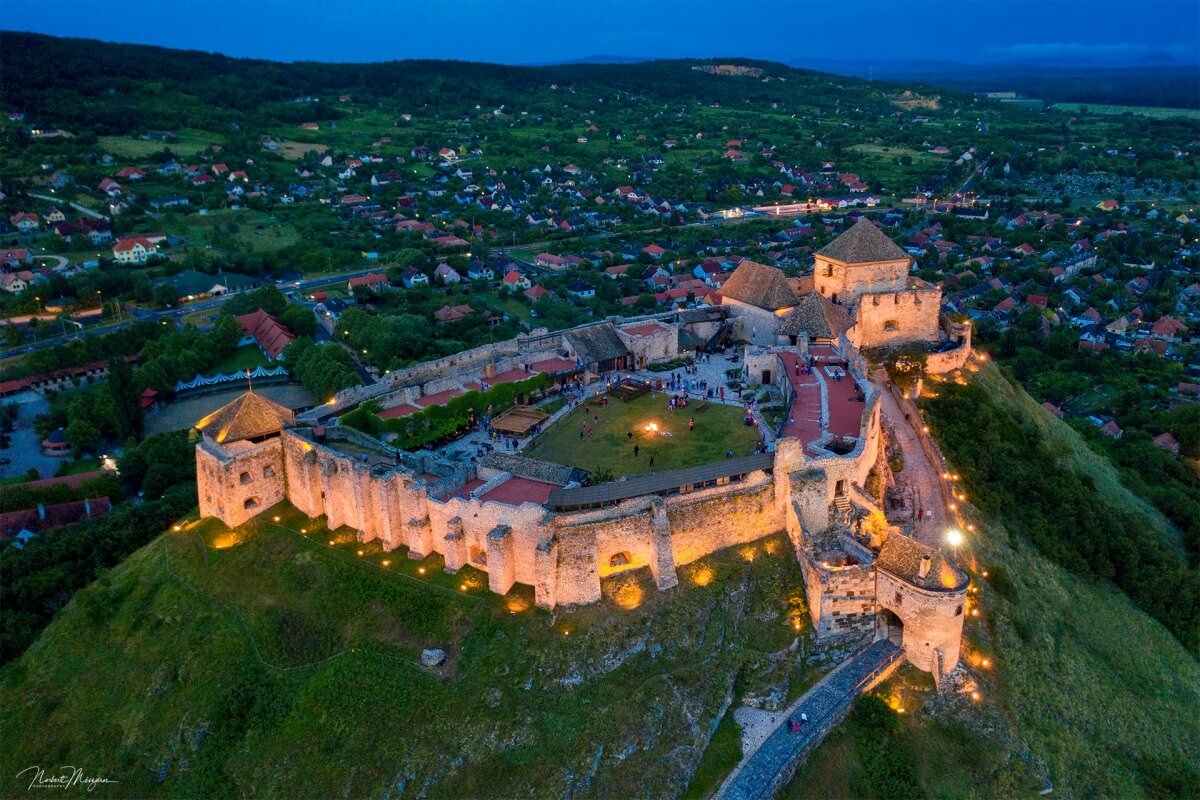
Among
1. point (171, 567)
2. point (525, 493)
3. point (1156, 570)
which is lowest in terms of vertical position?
point (1156, 570)

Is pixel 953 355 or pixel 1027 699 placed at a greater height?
pixel 953 355

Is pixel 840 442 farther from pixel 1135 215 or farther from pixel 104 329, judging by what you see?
pixel 1135 215

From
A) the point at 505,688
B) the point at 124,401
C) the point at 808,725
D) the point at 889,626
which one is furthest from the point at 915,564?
the point at 124,401

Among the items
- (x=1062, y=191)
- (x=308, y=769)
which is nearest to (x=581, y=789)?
(x=308, y=769)

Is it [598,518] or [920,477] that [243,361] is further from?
[920,477]

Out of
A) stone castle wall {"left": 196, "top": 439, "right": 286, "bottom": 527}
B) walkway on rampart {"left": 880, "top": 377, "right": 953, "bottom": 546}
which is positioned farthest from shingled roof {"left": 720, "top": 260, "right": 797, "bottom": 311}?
stone castle wall {"left": 196, "top": 439, "right": 286, "bottom": 527}
